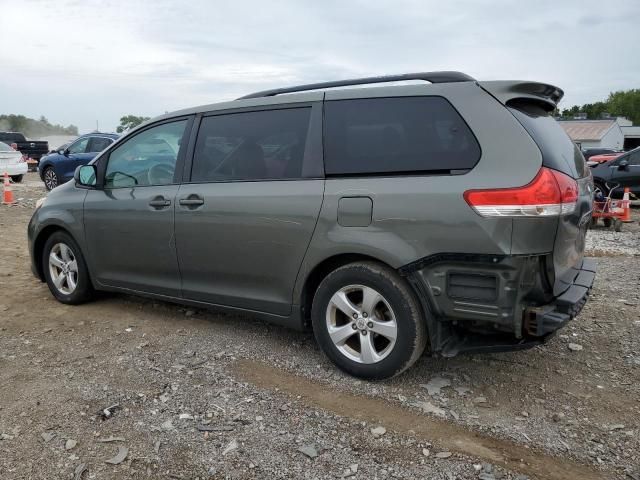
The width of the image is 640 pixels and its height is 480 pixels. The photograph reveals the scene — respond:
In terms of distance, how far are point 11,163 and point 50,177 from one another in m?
3.30

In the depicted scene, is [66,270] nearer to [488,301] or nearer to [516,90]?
[488,301]

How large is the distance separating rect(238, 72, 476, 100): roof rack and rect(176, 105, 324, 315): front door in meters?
0.24

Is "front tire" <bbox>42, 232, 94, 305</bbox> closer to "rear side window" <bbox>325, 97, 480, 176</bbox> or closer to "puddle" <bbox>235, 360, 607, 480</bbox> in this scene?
"puddle" <bbox>235, 360, 607, 480</bbox>

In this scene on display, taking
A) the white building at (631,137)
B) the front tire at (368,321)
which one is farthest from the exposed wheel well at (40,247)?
the white building at (631,137)

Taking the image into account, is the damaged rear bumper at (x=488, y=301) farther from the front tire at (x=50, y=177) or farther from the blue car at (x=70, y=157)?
the front tire at (x=50, y=177)

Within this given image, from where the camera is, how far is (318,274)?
12.3 feet

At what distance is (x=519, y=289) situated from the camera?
9.78 feet

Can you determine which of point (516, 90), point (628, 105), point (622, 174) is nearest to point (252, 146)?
point (516, 90)

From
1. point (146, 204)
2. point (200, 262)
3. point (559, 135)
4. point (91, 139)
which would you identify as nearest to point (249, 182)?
point (200, 262)

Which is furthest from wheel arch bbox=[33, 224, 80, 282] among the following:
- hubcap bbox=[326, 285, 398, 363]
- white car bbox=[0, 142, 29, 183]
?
white car bbox=[0, 142, 29, 183]

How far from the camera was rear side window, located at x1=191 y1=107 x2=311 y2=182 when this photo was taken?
382 cm

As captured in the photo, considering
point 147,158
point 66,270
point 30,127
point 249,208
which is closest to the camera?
point 249,208

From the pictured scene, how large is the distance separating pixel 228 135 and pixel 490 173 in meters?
2.02

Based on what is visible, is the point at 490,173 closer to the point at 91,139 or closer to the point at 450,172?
the point at 450,172
